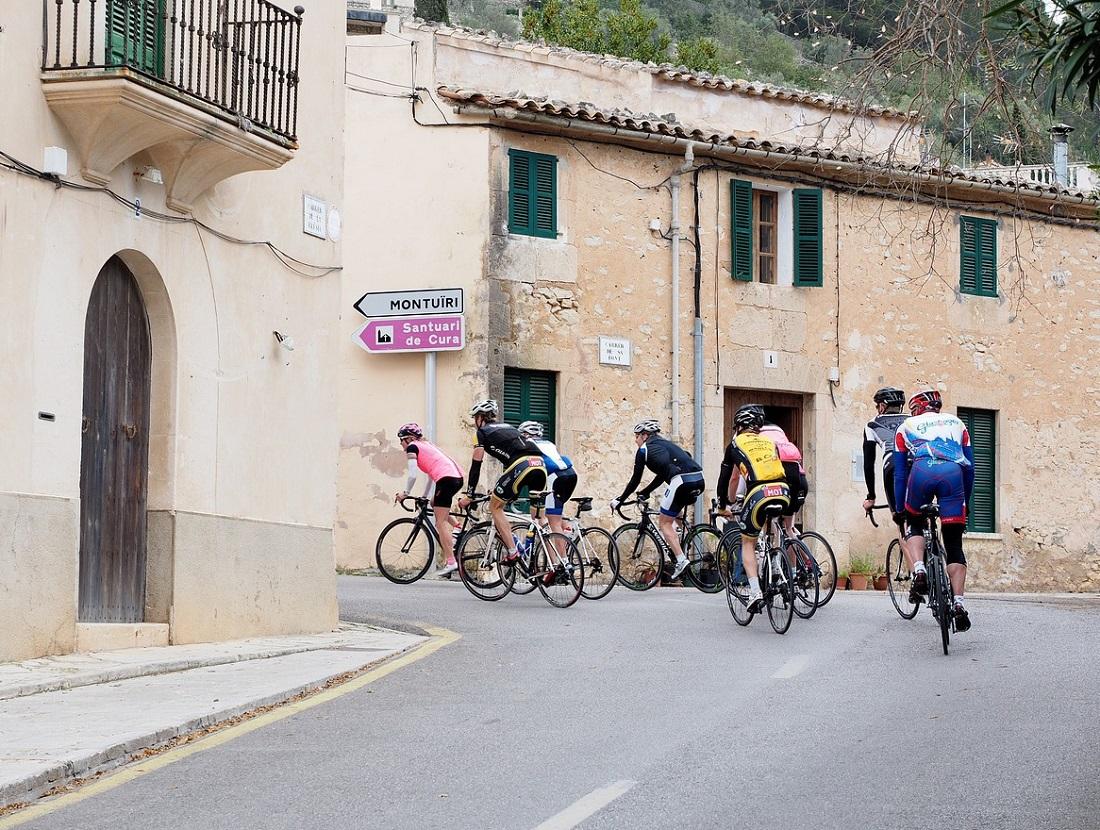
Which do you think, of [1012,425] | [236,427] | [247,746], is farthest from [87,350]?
[1012,425]

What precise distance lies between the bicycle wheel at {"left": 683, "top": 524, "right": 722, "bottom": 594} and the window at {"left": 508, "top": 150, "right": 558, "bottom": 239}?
5.89 m

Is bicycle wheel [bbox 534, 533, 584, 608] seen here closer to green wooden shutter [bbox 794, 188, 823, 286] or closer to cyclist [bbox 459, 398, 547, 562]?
cyclist [bbox 459, 398, 547, 562]

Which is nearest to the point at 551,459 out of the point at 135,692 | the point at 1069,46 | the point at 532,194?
the point at 532,194

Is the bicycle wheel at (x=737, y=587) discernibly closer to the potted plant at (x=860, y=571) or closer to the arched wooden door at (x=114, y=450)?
the arched wooden door at (x=114, y=450)

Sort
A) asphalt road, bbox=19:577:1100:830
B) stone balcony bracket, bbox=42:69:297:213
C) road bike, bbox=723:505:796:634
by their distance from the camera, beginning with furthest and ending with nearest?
road bike, bbox=723:505:796:634 < stone balcony bracket, bbox=42:69:297:213 < asphalt road, bbox=19:577:1100:830

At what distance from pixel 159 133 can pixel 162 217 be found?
102 centimetres

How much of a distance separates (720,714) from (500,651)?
357 cm

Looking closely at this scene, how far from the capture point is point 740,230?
25391 millimetres

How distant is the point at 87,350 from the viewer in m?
13.1

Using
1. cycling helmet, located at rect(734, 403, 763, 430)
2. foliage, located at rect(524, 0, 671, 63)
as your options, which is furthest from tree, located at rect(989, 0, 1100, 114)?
foliage, located at rect(524, 0, 671, 63)

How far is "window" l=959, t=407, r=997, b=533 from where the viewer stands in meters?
27.4

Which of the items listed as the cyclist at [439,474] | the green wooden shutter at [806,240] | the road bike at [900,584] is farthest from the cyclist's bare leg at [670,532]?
the green wooden shutter at [806,240]

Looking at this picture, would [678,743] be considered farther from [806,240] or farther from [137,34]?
[806,240]

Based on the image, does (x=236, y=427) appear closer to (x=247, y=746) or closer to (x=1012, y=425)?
(x=247, y=746)
